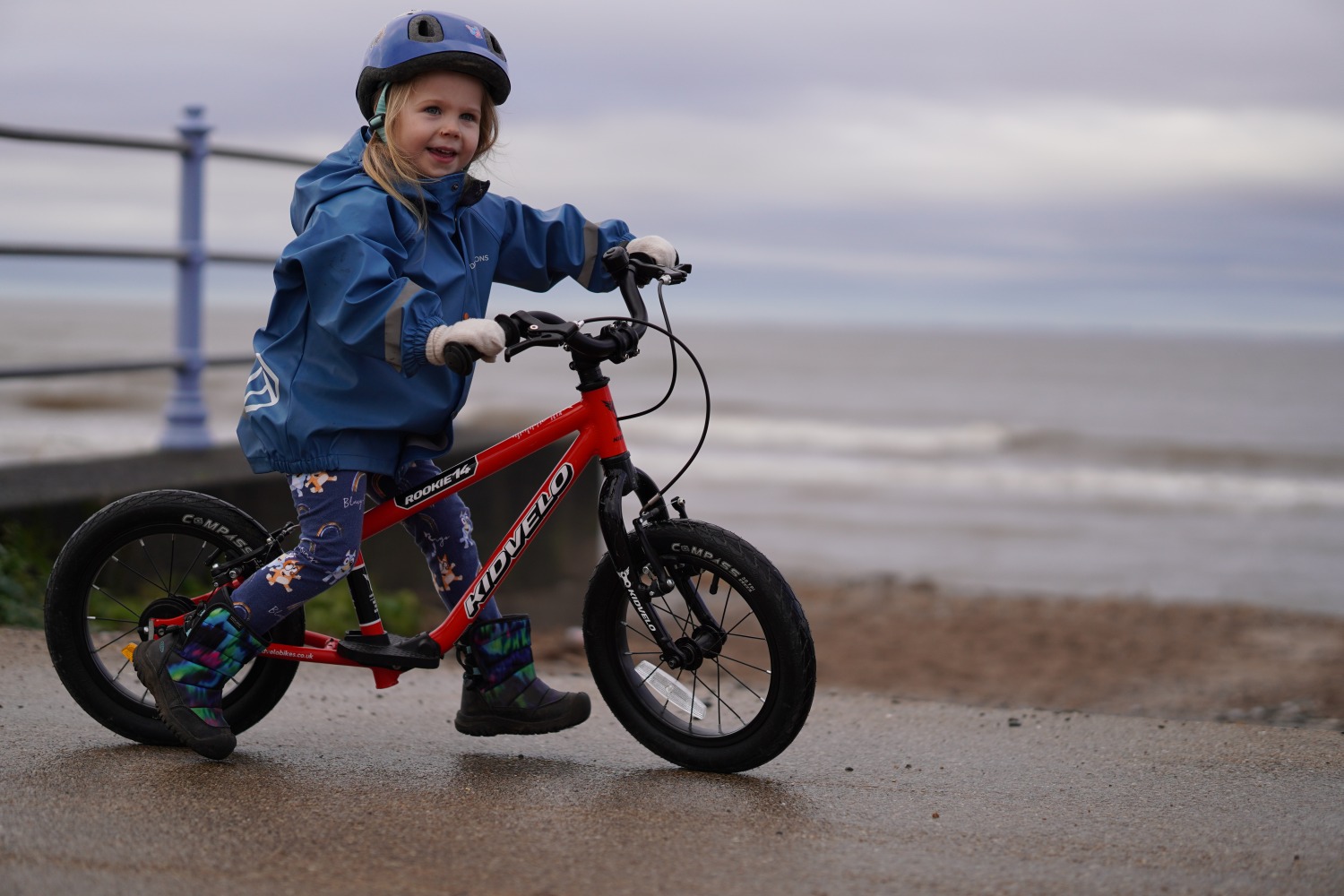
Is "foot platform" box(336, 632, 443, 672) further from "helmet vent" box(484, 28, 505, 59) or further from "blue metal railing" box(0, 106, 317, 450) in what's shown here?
"blue metal railing" box(0, 106, 317, 450)

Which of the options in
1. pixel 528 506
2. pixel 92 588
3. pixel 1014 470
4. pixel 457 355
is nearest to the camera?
pixel 457 355

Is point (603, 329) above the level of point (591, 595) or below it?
above

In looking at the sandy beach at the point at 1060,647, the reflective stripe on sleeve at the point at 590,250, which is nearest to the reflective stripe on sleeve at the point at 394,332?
the reflective stripe on sleeve at the point at 590,250

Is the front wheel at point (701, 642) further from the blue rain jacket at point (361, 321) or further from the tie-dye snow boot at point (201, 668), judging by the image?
the tie-dye snow boot at point (201, 668)

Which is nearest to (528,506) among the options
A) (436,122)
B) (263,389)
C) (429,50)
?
(263,389)

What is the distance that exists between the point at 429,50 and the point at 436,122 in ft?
0.56

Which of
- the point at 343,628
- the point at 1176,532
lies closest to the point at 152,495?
the point at 343,628

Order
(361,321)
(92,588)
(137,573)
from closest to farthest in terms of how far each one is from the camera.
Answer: (361,321)
(92,588)
(137,573)

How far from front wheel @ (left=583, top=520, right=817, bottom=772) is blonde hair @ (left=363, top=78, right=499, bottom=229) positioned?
3.29ft

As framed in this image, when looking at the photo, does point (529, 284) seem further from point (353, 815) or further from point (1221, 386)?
point (1221, 386)

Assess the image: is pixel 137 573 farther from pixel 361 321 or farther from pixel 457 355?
pixel 457 355

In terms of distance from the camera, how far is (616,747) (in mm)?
3695

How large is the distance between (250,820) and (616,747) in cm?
114

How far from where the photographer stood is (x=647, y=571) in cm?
333
